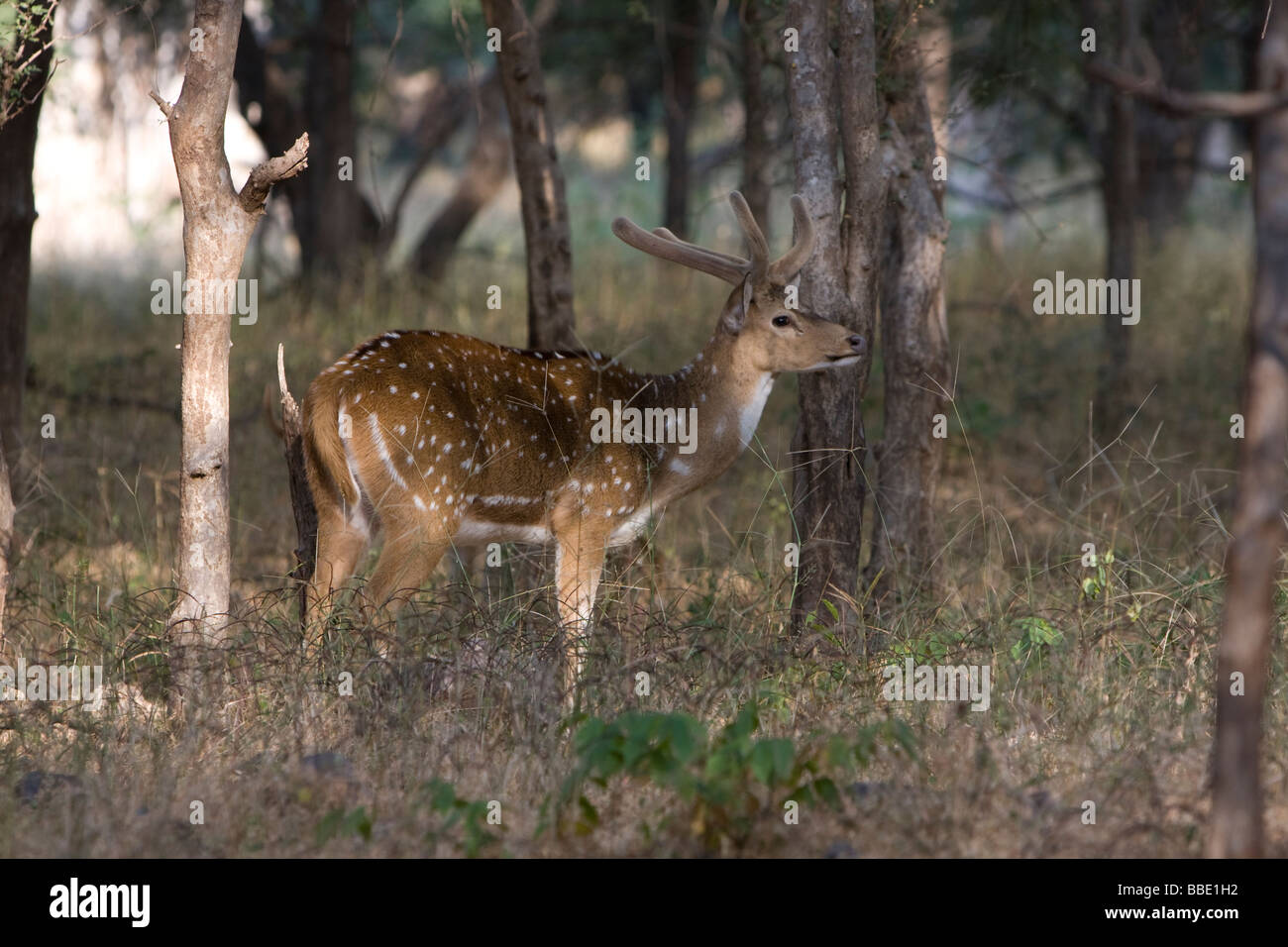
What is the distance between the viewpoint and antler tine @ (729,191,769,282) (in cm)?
632

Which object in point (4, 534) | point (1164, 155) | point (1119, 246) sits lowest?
point (4, 534)

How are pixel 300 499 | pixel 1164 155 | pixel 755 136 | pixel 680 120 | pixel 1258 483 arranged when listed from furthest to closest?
pixel 1164 155, pixel 680 120, pixel 755 136, pixel 300 499, pixel 1258 483

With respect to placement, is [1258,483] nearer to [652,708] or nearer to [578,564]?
[652,708]

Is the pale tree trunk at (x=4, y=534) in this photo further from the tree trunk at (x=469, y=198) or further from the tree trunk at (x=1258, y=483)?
the tree trunk at (x=469, y=198)

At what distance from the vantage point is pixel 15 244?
25.3 ft

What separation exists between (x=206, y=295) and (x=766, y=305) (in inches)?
101

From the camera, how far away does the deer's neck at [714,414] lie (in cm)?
709

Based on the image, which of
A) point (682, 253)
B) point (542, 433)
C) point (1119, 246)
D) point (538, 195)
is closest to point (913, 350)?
point (682, 253)

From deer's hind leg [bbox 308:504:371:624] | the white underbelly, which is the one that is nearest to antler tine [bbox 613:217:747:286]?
the white underbelly

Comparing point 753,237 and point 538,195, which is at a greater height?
point 538,195

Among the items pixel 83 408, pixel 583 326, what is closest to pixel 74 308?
pixel 83 408

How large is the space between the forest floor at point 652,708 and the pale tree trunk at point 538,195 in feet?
4.47

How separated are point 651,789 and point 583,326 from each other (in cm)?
741

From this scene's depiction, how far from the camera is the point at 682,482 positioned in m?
7.12
